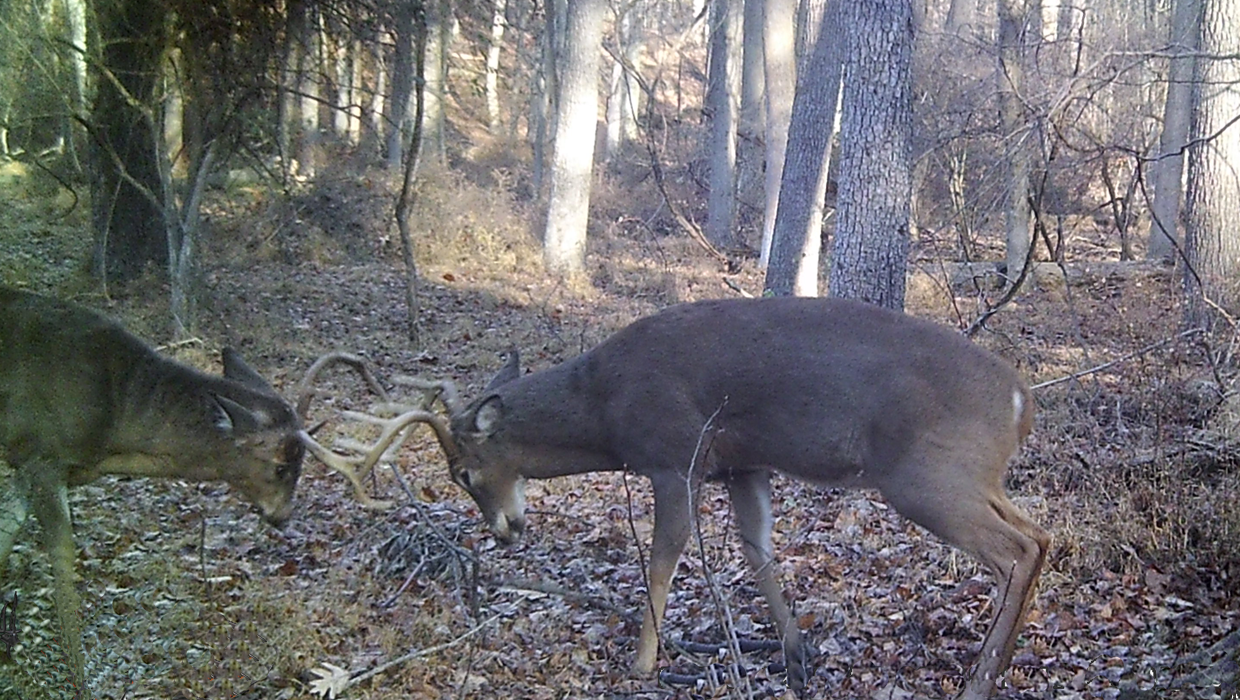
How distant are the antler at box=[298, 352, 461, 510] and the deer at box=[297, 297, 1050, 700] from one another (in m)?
0.02

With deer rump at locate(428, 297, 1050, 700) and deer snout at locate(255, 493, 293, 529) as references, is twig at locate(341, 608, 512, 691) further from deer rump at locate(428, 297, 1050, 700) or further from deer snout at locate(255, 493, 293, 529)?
deer snout at locate(255, 493, 293, 529)

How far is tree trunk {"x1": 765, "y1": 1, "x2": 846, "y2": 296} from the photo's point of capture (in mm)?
15945

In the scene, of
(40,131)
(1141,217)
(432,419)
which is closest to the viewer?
(432,419)

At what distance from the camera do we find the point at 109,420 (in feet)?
21.5

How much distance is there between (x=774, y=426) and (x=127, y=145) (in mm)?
9487

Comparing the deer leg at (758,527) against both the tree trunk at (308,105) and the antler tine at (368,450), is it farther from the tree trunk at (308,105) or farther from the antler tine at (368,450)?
the tree trunk at (308,105)

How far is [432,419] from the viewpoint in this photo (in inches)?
252

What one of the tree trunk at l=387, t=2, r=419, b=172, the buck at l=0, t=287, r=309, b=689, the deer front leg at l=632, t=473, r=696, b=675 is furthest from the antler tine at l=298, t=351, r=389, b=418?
the tree trunk at l=387, t=2, r=419, b=172

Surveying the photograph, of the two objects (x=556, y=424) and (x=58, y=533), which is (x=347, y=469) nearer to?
(x=556, y=424)

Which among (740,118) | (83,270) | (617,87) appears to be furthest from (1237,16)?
(617,87)

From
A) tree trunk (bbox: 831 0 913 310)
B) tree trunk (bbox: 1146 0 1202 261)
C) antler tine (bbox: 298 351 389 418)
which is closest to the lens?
antler tine (bbox: 298 351 389 418)

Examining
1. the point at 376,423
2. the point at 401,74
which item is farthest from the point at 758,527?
the point at 401,74

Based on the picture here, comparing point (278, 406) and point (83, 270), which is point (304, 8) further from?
point (278, 406)

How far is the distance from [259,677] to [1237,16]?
422 inches
